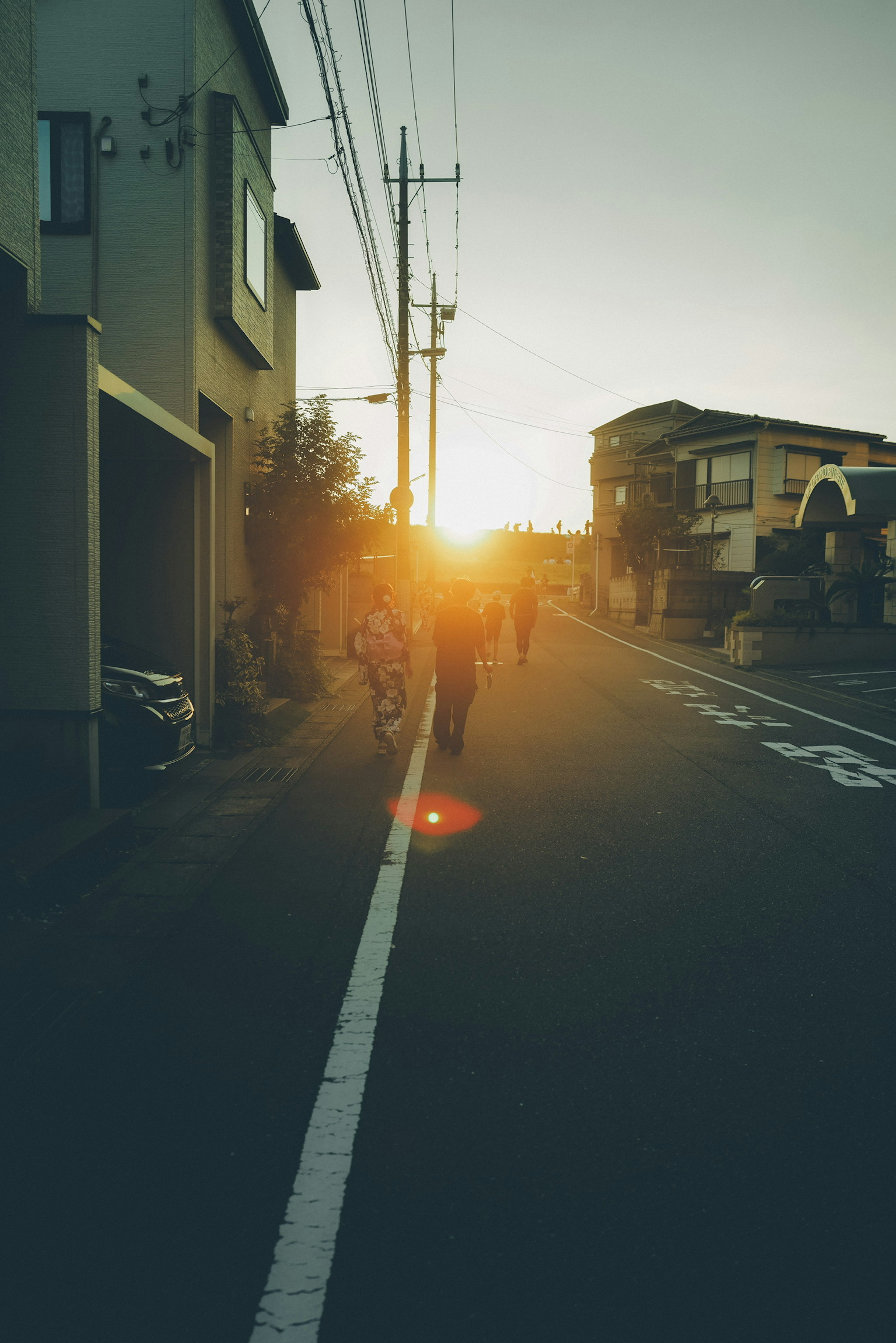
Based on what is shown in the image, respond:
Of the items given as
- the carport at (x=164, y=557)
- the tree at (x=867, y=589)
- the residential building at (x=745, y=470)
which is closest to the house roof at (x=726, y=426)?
the residential building at (x=745, y=470)

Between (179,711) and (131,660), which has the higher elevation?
(131,660)

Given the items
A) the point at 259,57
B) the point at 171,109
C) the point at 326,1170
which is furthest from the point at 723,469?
the point at 326,1170

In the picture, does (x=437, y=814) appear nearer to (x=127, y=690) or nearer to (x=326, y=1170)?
(x=127, y=690)

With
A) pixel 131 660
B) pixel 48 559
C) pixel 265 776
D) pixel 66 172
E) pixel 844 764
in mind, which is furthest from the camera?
pixel 66 172

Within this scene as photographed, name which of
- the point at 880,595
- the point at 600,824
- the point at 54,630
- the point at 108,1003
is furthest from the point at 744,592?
the point at 108,1003

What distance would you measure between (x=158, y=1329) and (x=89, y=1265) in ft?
1.04

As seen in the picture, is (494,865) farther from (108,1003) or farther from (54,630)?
(54,630)

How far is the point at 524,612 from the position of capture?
68.9 ft

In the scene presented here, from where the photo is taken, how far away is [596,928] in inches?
186

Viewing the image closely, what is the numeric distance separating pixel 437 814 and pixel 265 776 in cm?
231

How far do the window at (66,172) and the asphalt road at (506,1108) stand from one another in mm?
8828

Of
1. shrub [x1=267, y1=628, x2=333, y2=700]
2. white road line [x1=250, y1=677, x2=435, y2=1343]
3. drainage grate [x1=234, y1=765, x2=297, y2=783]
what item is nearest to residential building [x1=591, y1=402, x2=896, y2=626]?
shrub [x1=267, y1=628, x2=333, y2=700]

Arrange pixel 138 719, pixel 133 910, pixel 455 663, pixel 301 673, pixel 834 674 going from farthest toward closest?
pixel 834 674 → pixel 301 673 → pixel 455 663 → pixel 138 719 → pixel 133 910

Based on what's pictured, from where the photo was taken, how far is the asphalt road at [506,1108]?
2.28 m
